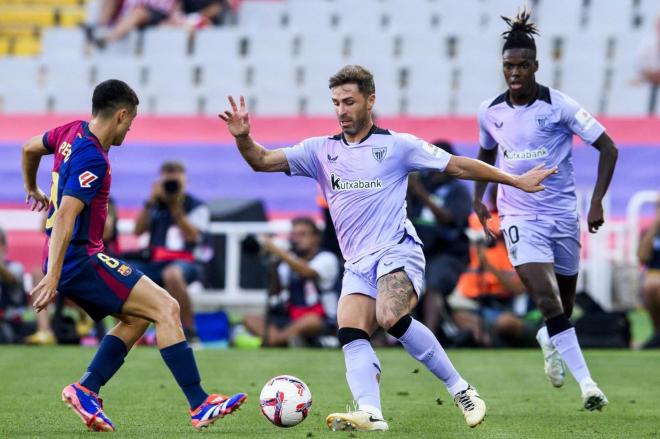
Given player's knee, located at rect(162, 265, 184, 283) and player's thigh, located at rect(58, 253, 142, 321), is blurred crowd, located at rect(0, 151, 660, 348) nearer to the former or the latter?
player's knee, located at rect(162, 265, 184, 283)

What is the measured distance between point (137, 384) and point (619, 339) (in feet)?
21.2

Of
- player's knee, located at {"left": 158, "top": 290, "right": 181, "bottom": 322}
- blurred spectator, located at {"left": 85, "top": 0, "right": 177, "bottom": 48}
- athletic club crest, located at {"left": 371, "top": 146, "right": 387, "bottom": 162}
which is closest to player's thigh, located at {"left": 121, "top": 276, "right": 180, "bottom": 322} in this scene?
player's knee, located at {"left": 158, "top": 290, "right": 181, "bottom": 322}

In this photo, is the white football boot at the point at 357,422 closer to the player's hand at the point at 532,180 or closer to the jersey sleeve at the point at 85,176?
the player's hand at the point at 532,180

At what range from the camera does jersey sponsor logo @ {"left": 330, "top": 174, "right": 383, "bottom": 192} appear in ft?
24.8

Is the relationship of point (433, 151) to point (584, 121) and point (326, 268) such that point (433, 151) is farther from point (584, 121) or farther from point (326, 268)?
point (326, 268)

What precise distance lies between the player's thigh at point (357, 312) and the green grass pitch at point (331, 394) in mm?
467

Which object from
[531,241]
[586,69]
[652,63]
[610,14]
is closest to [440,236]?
[531,241]

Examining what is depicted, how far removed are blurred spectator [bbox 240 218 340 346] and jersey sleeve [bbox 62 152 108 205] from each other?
7316mm

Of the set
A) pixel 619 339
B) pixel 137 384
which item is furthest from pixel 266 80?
pixel 137 384

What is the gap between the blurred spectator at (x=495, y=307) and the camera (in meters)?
14.6

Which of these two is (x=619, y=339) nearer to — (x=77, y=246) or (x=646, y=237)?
(x=646, y=237)

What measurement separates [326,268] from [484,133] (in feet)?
17.7

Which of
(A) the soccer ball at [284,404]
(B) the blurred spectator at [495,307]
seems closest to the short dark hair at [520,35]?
(A) the soccer ball at [284,404]

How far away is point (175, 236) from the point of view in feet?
47.9
